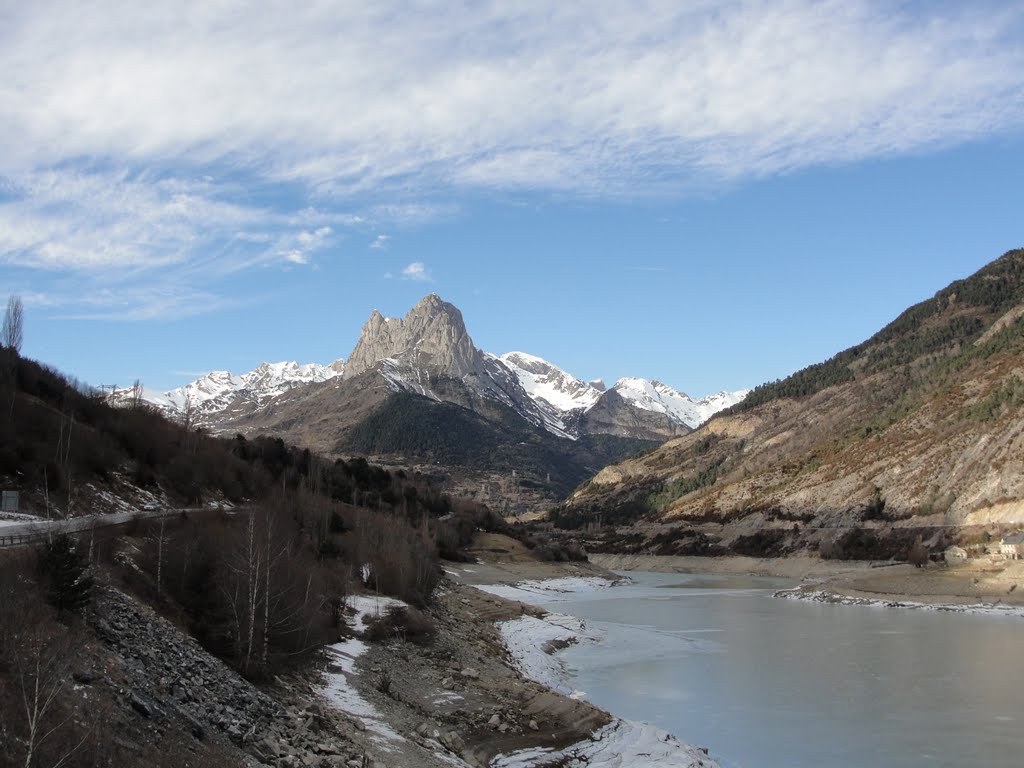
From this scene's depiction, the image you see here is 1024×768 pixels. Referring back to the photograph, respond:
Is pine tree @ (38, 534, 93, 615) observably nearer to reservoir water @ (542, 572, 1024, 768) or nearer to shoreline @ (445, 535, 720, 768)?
shoreline @ (445, 535, 720, 768)

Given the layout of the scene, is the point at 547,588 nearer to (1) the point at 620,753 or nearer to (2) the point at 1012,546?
(2) the point at 1012,546

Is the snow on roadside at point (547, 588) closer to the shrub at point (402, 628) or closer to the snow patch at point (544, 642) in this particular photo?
the snow patch at point (544, 642)

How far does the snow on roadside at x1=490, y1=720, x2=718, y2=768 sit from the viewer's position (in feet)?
72.6

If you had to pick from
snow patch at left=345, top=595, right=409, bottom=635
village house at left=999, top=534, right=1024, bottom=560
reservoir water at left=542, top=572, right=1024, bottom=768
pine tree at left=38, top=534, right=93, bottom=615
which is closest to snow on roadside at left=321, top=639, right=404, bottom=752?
snow patch at left=345, top=595, right=409, bottom=635

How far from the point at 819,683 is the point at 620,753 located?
52.7ft

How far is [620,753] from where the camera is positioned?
909 inches

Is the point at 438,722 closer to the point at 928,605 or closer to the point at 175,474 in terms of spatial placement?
the point at 175,474

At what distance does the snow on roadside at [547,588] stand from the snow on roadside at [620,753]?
4327cm

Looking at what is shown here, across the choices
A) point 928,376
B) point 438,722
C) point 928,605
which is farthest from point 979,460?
point 438,722

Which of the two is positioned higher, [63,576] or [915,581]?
→ [63,576]

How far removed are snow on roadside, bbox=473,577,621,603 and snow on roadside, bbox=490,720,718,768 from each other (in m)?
43.3

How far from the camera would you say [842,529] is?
113625 millimetres

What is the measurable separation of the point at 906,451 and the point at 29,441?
117008 mm

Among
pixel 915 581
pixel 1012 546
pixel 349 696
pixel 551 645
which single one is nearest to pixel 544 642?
pixel 551 645
